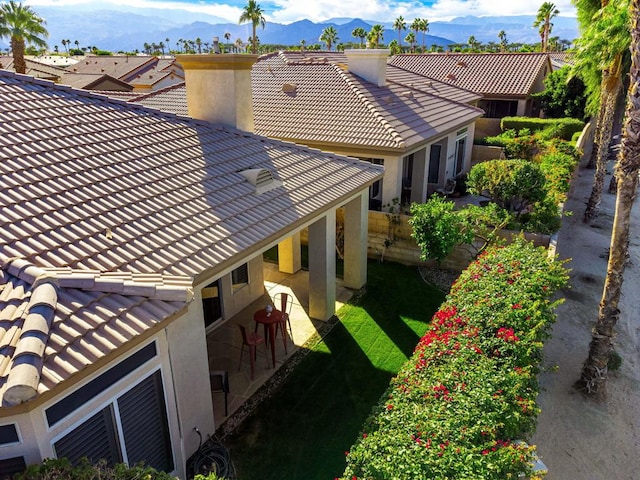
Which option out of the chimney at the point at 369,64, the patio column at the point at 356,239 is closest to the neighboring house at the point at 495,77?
the chimney at the point at 369,64

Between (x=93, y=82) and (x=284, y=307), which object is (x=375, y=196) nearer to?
(x=284, y=307)

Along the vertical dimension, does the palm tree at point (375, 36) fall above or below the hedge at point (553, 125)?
above

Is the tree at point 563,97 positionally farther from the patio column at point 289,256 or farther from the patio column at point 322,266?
the patio column at point 322,266

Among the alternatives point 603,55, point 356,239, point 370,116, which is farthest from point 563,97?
point 356,239

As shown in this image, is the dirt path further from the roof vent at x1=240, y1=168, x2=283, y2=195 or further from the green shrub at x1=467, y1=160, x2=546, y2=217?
the roof vent at x1=240, y1=168, x2=283, y2=195

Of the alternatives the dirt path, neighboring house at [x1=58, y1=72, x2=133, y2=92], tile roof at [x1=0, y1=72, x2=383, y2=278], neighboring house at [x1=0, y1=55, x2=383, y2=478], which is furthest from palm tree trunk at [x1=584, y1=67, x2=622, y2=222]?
neighboring house at [x1=58, y1=72, x2=133, y2=92]
